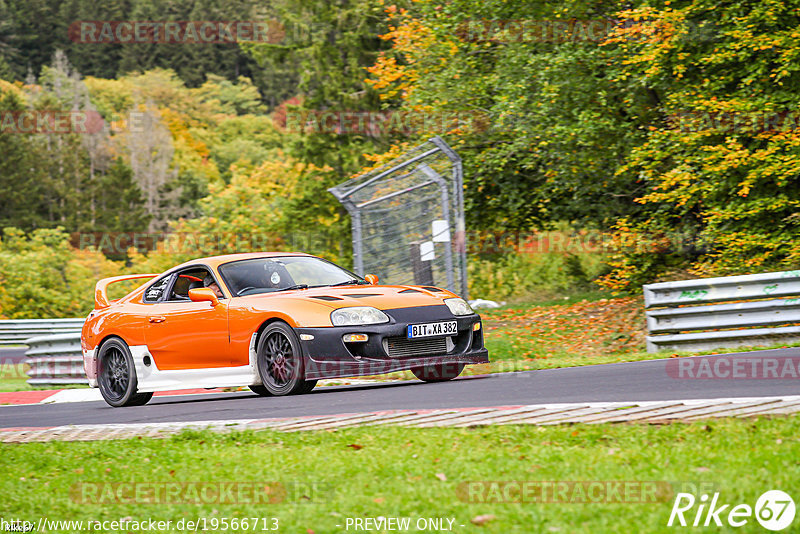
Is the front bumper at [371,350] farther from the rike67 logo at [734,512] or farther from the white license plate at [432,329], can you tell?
the rike67 logo at [734,512]

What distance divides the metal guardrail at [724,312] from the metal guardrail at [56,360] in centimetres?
899

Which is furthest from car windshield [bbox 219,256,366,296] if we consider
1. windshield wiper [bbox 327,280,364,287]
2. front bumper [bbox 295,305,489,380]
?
front bumper [bbox 295,305,489,380]

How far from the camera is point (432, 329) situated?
962 centimetres

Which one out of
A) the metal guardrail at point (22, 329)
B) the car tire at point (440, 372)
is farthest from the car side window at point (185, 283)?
the metal guardrail at point (22, 329)

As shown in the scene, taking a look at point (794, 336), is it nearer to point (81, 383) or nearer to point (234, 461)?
point (234, 461)

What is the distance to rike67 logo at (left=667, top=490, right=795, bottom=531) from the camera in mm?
4160

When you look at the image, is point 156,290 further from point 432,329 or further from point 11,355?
point 11,355

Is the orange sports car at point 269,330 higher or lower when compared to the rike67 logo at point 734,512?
higher

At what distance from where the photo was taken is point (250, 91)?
112 metres

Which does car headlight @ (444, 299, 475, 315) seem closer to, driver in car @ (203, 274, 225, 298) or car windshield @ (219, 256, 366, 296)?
car windshield @ (219, 256, 366, 296)

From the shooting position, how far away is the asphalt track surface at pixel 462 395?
7992mm

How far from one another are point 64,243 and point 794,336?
154 feet

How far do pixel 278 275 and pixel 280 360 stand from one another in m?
1.25

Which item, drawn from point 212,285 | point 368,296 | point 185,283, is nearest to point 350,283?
Result: point 368,296
